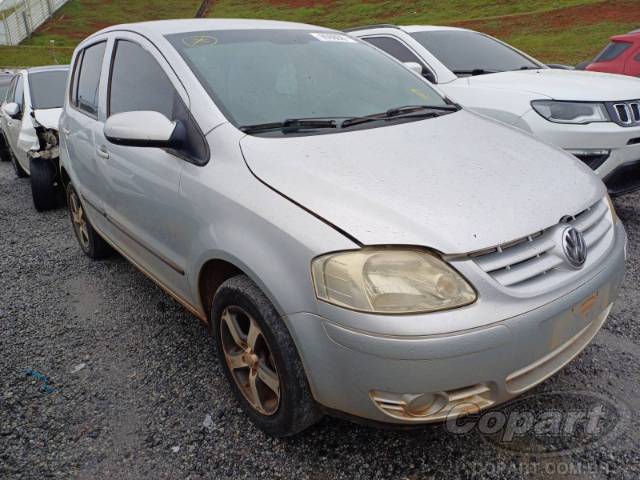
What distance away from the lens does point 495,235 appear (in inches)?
66.7

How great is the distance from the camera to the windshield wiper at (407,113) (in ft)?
7.98

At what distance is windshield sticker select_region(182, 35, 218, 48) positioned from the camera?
2618 millimetres

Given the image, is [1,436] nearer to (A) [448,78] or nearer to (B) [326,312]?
(B) [326,312]

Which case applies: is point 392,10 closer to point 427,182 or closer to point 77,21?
point 77,21

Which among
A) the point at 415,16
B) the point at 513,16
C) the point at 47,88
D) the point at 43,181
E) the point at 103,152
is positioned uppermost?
the point at 103,152

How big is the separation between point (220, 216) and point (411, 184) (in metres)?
0.74

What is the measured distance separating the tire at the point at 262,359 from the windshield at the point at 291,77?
774mm

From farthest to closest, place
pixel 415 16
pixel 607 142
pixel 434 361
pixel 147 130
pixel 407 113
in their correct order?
1. pixel 415 16
2. pixel 607 142
3. pixel 407 113
4. pixel 147 130
5. pixel 434 361

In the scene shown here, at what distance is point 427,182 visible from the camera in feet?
6.24

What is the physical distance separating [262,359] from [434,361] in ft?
2.54

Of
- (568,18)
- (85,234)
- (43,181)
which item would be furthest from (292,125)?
(568,18)

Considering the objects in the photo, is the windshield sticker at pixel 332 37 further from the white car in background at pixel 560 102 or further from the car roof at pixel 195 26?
the white car in background at pixel 560 102

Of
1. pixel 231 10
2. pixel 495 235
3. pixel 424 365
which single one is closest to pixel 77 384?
pixel 424 365

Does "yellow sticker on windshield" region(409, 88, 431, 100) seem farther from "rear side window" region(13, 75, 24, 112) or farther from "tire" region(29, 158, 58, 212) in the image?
"rear side window" region(13, 75, 24, 112)
